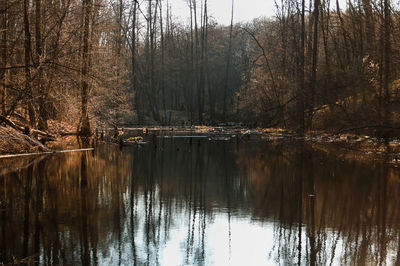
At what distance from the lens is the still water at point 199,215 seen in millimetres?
4871

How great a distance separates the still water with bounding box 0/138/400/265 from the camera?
487cm

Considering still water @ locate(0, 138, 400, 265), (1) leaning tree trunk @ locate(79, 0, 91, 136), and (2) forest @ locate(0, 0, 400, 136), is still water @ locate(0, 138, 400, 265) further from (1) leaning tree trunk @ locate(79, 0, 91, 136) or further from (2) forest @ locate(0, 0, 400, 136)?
(1) leaning tree trunk @ locate(79, 0, 91, 136)

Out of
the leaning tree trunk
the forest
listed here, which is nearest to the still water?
the forest

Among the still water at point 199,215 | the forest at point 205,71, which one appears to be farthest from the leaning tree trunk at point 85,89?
the still water at point 199,215

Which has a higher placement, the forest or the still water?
the forest

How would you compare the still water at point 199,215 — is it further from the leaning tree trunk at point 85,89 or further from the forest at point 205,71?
the leaning tree trunk at point 85,89

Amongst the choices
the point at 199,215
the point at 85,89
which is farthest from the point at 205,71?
the point at 199,215

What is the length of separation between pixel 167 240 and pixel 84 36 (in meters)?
Answer: 16.2

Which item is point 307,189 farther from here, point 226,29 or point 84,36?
point 226,29

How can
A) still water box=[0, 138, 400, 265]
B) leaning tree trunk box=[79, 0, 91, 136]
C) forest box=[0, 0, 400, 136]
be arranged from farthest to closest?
1. leaning tree trunk box=[79, 0, 91, 136]
2. forest box=[0, 0, 400, 136]
3. still water box=[0, 138, 400, 265]

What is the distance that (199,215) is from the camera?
6754 mm

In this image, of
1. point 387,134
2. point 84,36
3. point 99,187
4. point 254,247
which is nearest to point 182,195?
point 99,187

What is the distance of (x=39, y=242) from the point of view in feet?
16.8

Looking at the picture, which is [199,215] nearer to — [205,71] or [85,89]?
[85,89]
